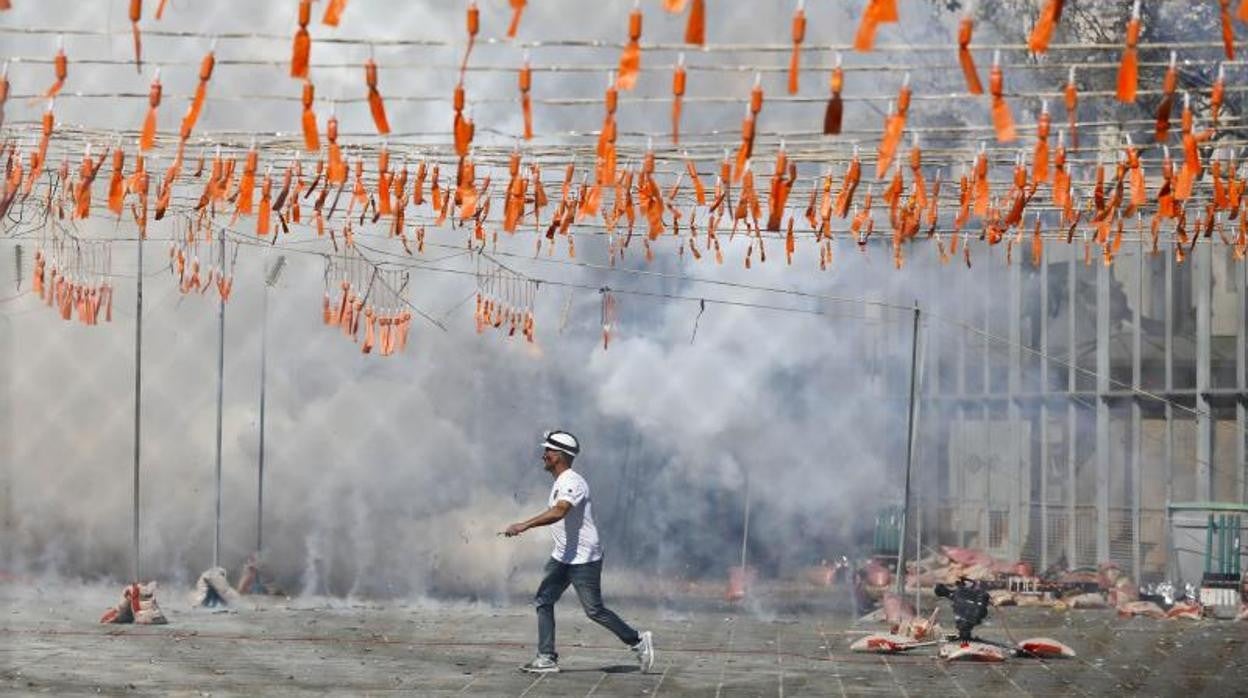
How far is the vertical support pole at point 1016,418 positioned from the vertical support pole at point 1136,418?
2.23 m

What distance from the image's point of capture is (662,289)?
90.6 ft

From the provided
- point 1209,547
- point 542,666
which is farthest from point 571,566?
point 1209,547

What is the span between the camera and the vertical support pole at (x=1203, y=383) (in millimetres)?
27766

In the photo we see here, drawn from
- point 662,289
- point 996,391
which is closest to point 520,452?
point 662,289

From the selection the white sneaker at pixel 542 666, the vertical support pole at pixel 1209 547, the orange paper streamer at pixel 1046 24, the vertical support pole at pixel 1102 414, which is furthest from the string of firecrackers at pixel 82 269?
the orange paper streamer at pixel 1046 24

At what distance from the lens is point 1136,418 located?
29297 mm

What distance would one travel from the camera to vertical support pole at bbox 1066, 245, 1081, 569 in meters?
29.9

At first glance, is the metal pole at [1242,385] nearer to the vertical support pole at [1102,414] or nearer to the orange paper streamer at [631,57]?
the vertical support pole at [1102,414]

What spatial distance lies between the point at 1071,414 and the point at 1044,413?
67cm

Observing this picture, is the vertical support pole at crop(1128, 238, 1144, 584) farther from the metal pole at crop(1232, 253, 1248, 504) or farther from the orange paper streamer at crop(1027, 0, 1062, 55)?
the orange paper streamer at crop(1027, 0, 1062, 55)

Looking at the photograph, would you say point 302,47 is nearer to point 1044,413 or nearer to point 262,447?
point 262,447

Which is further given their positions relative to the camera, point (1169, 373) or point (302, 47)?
point (1169, 373)

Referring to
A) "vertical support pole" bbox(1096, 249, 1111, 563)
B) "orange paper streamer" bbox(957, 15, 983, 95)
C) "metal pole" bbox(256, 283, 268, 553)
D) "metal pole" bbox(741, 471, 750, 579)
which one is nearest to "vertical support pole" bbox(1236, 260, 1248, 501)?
"vertical support pole" bbox(1096, 249, 1111, 563)

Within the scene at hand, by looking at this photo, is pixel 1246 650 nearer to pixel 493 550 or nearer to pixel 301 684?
pixel 301 684
